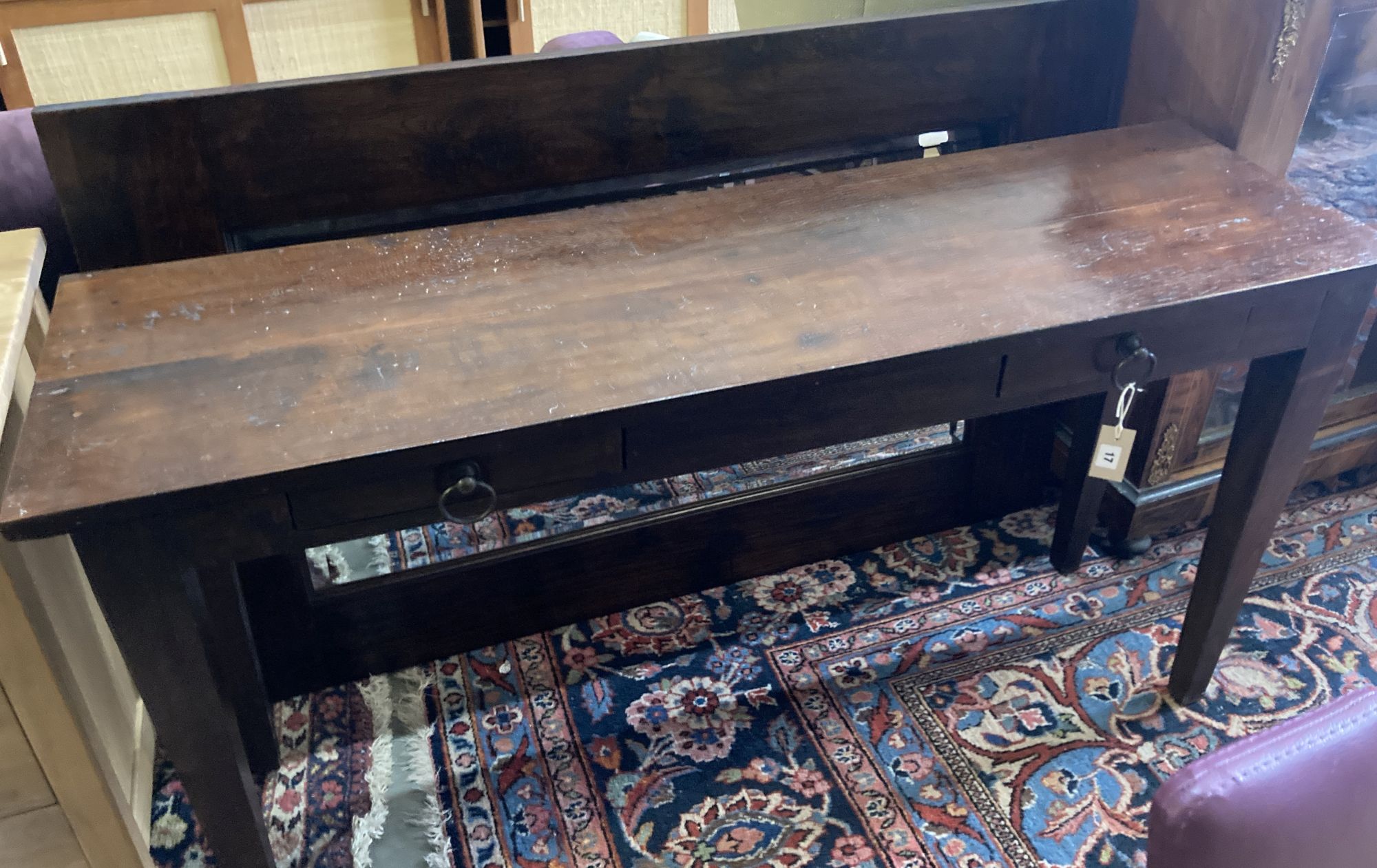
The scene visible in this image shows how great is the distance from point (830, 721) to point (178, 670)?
918 millimetres

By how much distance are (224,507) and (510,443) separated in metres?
0.25

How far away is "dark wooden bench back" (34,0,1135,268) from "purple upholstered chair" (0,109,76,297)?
132mm

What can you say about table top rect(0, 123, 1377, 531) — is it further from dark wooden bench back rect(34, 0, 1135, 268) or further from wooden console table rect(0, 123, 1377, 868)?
dark wooden bench back rect(34, 0, 1135, 268)

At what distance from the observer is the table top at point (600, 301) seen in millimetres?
928

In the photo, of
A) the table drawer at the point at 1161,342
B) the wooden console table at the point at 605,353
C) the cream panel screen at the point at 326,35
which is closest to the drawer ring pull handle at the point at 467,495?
the wooden console table at the point at 605,353

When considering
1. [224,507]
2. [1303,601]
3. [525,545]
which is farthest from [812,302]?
[1303,601]

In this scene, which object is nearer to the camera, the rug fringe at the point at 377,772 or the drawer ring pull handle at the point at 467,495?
the drawer ring pull handle at the point at 467,495

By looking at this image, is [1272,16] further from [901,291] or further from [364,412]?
[364,412]

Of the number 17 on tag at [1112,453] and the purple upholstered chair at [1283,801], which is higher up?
the purple upholstered chair at [1283,801]

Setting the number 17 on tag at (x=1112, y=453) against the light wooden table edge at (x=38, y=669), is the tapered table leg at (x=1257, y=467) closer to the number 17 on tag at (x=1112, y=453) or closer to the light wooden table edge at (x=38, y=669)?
the number 17 on tag at (x=1112, y=453)

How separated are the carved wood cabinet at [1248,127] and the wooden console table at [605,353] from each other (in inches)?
5.1

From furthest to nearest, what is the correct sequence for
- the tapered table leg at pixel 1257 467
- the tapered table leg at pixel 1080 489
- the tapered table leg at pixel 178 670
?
the tapered table leg at pixel 1080 489 → the tapered table leg at pixel 1257 467 → the tapered table leg at pixel 178 670

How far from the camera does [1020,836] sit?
1.38 metres

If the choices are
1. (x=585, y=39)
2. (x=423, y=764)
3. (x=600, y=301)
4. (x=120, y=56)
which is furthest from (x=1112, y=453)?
(x=120, y=56)
